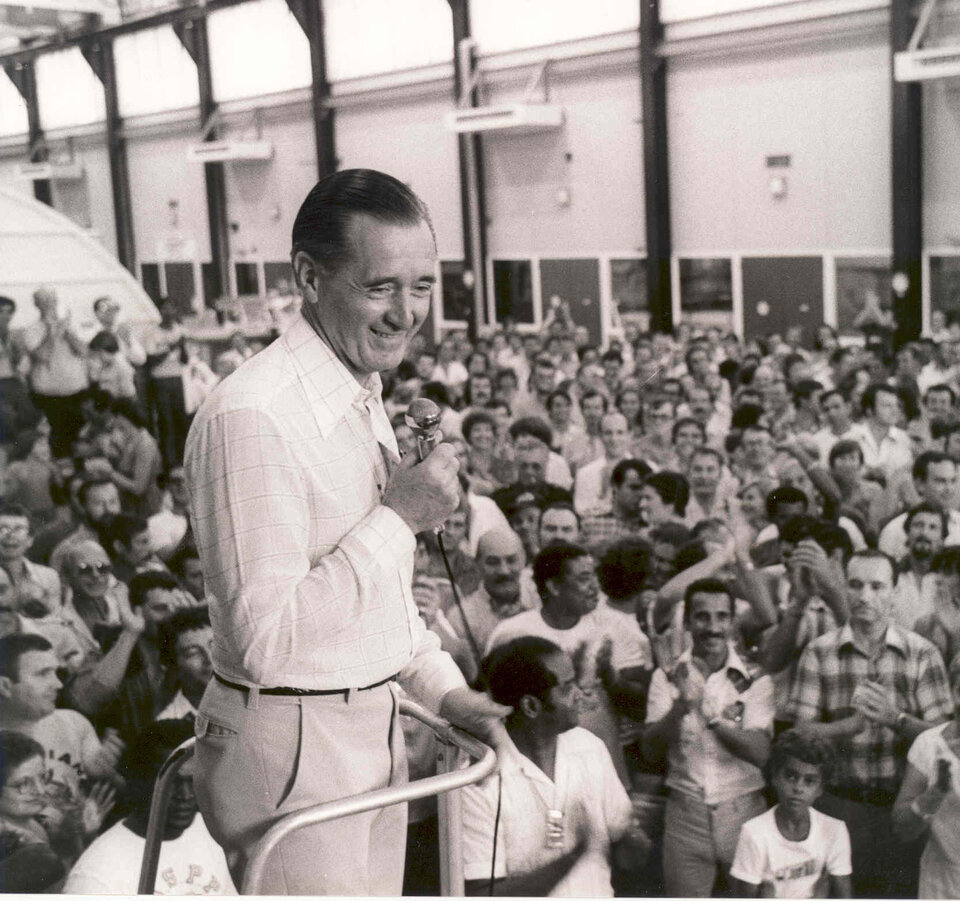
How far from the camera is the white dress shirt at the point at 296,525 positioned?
114cm

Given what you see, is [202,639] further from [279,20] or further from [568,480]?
[279,20]

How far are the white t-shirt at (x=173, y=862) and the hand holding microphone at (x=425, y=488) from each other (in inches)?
76.3

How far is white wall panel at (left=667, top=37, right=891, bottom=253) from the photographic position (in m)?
9.62

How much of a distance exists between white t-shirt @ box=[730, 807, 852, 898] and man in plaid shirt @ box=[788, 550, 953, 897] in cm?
5

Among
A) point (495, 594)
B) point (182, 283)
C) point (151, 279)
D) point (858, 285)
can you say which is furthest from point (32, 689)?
point (151, 279)

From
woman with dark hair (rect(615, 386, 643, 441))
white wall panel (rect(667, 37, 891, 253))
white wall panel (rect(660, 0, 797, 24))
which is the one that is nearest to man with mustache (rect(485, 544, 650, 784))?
woman with dark hair (rect(615, 386, 643, 441))

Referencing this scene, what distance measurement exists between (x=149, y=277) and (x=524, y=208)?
540 cm

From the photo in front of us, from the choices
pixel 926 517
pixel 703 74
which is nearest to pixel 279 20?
pixel 703 74

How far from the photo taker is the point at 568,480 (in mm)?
5527

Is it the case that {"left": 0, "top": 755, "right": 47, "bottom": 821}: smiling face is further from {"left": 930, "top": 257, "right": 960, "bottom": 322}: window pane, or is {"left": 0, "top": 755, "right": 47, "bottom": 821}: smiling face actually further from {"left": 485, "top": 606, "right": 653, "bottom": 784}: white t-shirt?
{"left": 930, "top": 257, "right": 960, "bottom": 322}: window pane

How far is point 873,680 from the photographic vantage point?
3.25 meters

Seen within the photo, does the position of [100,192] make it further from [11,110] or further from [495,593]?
[495,593]

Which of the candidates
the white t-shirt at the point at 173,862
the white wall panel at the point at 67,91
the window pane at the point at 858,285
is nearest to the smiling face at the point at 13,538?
the white t-shirt at the point at 173,862

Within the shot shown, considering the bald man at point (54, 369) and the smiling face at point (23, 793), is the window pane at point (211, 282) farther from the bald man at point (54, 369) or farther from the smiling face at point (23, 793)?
the smiling face at point (23, 793)
